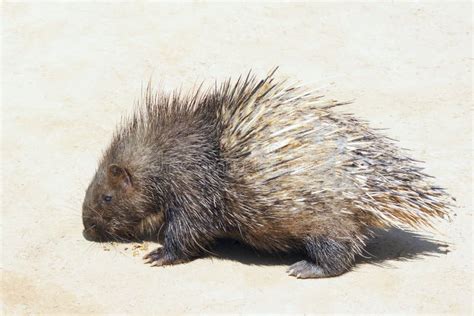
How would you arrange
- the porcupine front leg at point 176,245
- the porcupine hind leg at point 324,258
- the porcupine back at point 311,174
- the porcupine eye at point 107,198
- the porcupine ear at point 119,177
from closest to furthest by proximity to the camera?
the porcupine back at point 311,174, the porcupine hind leg at point 324,258, the porcupine front leg at point 176,245, the porcupine ear at point 119,177, the porcupine eye at point 107,198

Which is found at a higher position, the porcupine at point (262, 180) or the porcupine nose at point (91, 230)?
the porcupine at point (262, 180)

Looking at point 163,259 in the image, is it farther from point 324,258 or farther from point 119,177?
point 324,258

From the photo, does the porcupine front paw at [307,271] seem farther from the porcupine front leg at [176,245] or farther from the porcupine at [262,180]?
the porcupine front leg at [176,245]

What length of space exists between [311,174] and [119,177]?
171 cm

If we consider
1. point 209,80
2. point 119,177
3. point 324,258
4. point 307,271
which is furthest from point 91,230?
point 209,80

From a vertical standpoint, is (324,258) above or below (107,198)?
below

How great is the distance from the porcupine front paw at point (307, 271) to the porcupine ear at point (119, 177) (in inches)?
62.3

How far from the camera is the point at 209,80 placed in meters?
10.4

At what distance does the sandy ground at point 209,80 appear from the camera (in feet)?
22.4

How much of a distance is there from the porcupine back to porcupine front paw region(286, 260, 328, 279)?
21cm

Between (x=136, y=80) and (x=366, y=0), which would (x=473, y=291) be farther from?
(x=366, y=0)

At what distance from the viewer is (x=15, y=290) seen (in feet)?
22.3

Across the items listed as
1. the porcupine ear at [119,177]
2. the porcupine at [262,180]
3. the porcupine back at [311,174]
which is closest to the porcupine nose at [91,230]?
the porcupine at [262,180]

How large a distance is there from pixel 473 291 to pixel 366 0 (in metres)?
6.30
